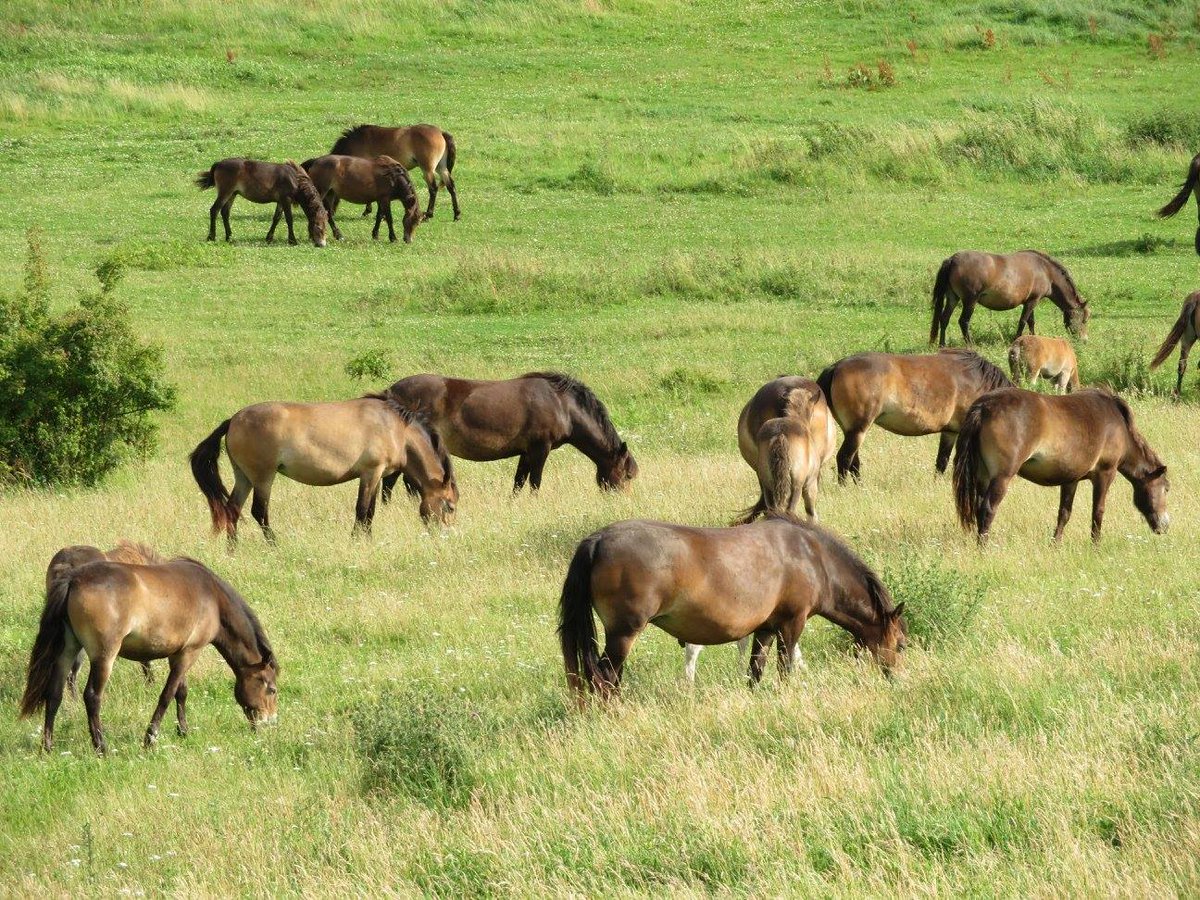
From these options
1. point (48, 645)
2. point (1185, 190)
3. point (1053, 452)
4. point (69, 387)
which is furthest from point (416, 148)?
point (48, 645)

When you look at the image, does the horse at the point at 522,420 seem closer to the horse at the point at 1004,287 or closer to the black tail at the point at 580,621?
the black tail at the point at 580,621

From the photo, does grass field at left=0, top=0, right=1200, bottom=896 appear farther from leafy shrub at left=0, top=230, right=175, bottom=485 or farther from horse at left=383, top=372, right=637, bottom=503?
leafy shrub at left=0, top=230, right=175, bottom=485

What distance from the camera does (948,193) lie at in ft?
109

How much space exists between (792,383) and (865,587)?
13.6ft

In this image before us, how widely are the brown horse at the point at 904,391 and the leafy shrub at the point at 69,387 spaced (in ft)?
25.3

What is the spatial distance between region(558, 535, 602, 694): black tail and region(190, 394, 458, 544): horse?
5.52 metres

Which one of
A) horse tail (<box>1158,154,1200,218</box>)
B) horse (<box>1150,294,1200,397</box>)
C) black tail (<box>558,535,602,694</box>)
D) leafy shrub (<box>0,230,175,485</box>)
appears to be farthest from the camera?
horse tail (<box>1158,154,1200,218</box>)

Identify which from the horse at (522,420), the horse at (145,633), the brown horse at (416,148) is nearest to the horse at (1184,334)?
the horse at (522,420)

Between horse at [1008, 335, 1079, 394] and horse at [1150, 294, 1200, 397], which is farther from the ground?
horse at [1150, 294, 1200, 397]

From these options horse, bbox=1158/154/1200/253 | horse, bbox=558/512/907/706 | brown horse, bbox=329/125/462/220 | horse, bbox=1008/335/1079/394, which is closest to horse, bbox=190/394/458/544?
horse, bbox=558/512/907/706

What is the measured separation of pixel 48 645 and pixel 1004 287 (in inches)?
649

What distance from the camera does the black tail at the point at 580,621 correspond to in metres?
7.88

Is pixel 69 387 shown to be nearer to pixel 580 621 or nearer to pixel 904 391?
pixel 904 391

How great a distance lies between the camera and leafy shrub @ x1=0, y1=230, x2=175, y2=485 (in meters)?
17.1
